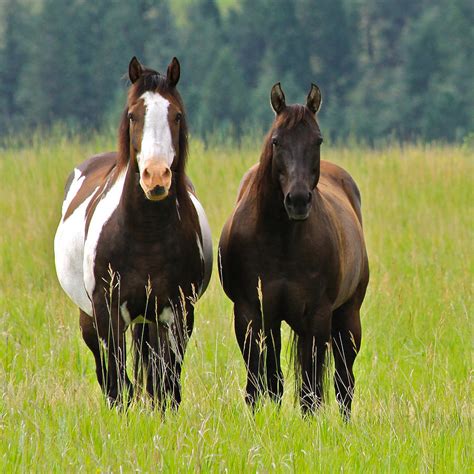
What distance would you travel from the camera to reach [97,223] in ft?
18.5

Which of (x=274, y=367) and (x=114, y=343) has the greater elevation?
(x=114, y=343)

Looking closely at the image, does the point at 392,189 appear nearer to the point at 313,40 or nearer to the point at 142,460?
the point at 142,460

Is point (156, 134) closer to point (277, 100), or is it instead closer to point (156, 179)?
point (156, 179)

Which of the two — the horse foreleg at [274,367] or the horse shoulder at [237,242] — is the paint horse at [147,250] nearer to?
the horse shoulder at [237,242]

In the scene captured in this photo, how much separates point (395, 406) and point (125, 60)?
34102mm

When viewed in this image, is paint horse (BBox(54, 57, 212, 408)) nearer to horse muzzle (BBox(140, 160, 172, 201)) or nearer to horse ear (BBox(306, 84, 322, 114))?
horse muzzle (BBox(140, 160, 172, 201))

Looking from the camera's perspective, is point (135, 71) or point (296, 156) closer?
point (296, 156)

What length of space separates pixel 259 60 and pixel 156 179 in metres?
39.6

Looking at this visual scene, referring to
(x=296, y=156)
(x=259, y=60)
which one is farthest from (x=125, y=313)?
(x=259, y=60)

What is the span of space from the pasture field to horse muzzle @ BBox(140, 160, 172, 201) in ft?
2.66

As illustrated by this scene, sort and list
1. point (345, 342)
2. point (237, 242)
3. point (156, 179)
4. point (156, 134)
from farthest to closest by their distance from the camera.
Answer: point (345, 342) < point (237, 242) < point (156, 134) < point (156, 179)

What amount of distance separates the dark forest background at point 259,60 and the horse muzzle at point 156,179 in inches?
1140

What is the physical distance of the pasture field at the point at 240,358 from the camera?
14.2 feet

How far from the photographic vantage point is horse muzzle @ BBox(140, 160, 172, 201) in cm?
498
